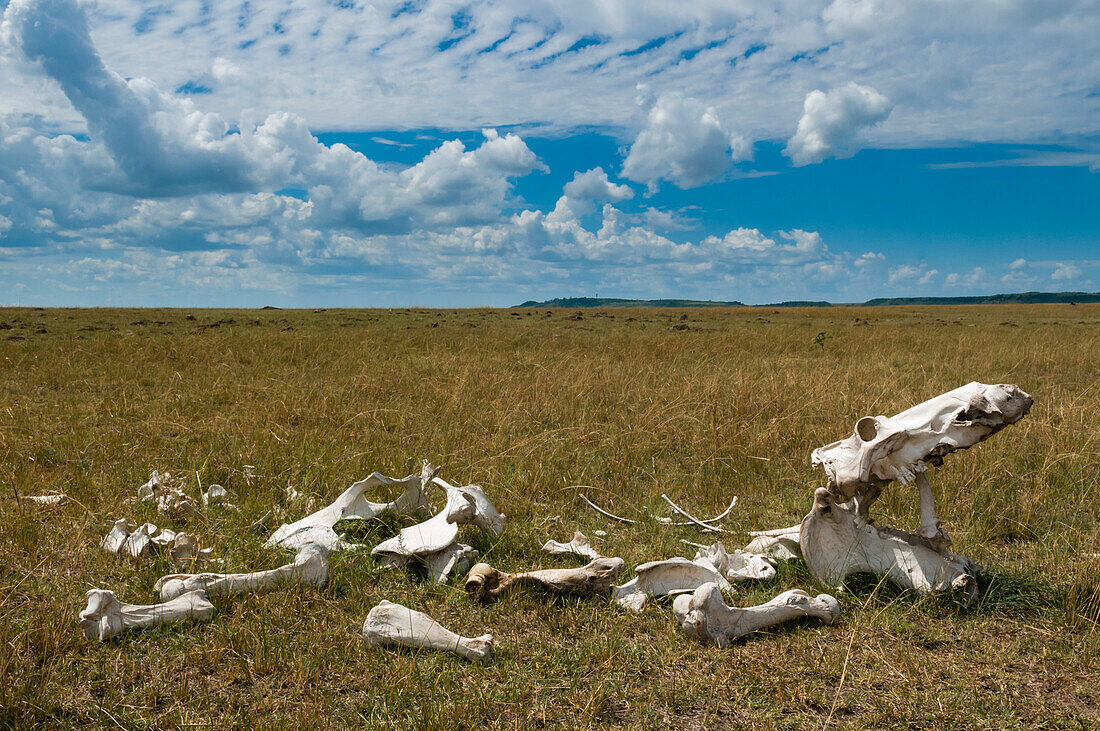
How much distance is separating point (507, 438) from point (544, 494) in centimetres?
149

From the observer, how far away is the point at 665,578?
3.50 metres

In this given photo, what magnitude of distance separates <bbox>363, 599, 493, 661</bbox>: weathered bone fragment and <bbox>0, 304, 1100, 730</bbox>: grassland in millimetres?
74

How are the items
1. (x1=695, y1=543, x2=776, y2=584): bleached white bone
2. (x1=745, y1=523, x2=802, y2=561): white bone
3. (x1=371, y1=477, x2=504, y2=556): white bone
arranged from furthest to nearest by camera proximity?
(x1=745, y1=523, x2=802, y2=561): white bone → (x1=371, y1=477, x2=504, y2=556): white bone → (x1=695, y1=543, x2=776, y2=584): bleached white bone

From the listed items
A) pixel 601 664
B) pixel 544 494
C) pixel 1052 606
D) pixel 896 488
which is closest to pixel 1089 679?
pixel 1052 606

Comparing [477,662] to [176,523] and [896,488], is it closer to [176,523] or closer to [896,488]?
[176,523]

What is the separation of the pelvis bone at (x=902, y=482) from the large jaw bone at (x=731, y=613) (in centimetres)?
44

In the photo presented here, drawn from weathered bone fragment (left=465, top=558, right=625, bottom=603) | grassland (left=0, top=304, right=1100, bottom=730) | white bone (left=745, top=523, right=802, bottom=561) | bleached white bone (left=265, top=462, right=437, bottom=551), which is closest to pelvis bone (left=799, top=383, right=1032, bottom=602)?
grassland (left=0, top=304, right=1100, bottom=730)

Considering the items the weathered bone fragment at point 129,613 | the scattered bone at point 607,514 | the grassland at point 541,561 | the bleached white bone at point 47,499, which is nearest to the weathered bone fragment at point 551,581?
the grassland at point 541,561

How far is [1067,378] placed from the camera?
38.0 feet

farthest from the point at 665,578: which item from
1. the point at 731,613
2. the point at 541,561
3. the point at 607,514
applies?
the point at 607,514

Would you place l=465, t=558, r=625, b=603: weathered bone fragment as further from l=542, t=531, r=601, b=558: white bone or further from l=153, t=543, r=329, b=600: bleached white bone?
l=153, t=543, r=329, b=600: bleached white bone

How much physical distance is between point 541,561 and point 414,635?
124 centimetres

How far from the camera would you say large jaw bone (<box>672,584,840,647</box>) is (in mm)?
Answer: 3035

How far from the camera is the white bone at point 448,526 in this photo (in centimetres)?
383
